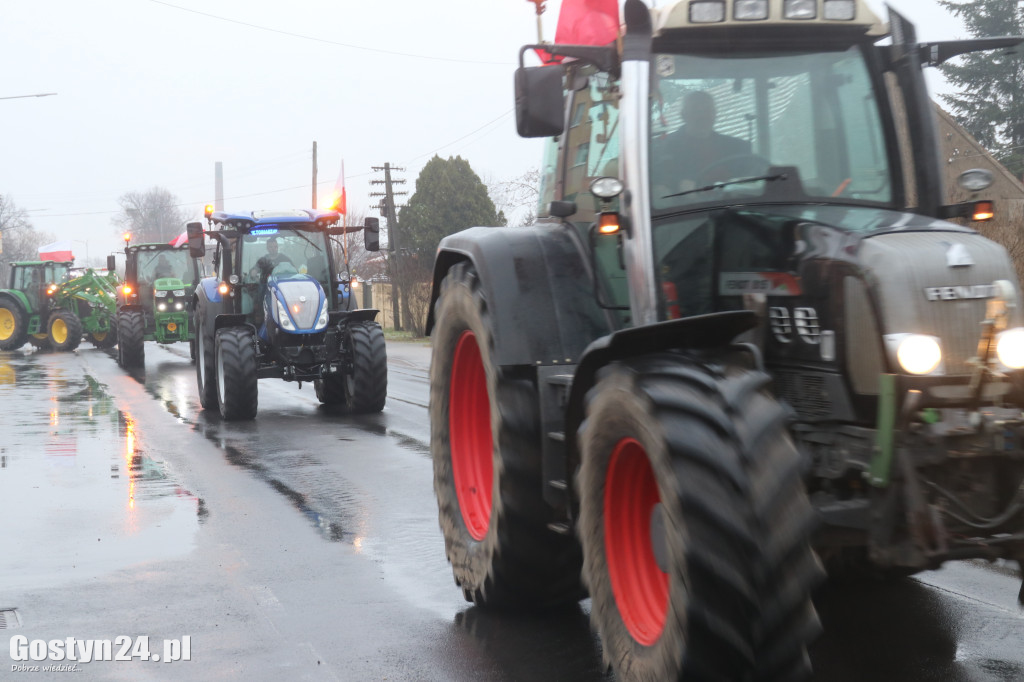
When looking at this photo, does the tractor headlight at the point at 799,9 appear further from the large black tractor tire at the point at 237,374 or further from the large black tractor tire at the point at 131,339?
the large black tractor tire at the point at 131,339

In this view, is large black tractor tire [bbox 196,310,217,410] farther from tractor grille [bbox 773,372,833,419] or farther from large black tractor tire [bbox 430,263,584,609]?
tractor grille [bbox 773,372,833,419]

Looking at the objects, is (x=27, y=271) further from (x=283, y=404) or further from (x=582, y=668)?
(x=582, y=668)

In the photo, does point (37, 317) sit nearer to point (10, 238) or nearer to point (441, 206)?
point (441, 206)

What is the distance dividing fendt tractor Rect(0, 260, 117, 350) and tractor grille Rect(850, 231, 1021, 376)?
29055 mm

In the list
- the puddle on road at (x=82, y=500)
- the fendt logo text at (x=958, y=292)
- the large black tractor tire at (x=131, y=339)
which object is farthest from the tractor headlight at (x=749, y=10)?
the large black tractor tire at (x=131, y=339)

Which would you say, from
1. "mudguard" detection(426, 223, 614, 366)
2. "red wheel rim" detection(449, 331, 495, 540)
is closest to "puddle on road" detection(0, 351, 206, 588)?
"red wheel rim" detection(449, 331, 495, 540)

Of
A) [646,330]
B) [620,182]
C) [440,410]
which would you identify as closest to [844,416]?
[646,330]

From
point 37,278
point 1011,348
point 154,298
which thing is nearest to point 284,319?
point 1011,348

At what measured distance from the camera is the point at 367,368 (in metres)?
13.9

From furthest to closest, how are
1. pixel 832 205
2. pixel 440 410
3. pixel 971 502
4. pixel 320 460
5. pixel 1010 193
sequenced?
1. pixel 1010 193
2. pixel 320 460
3. pixel 440 410
4. pixel 832 205
5. pixel 971 502

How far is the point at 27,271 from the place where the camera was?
3284cm

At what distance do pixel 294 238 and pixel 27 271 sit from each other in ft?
67.6

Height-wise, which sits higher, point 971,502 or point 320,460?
point 971,502

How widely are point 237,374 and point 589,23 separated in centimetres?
878
